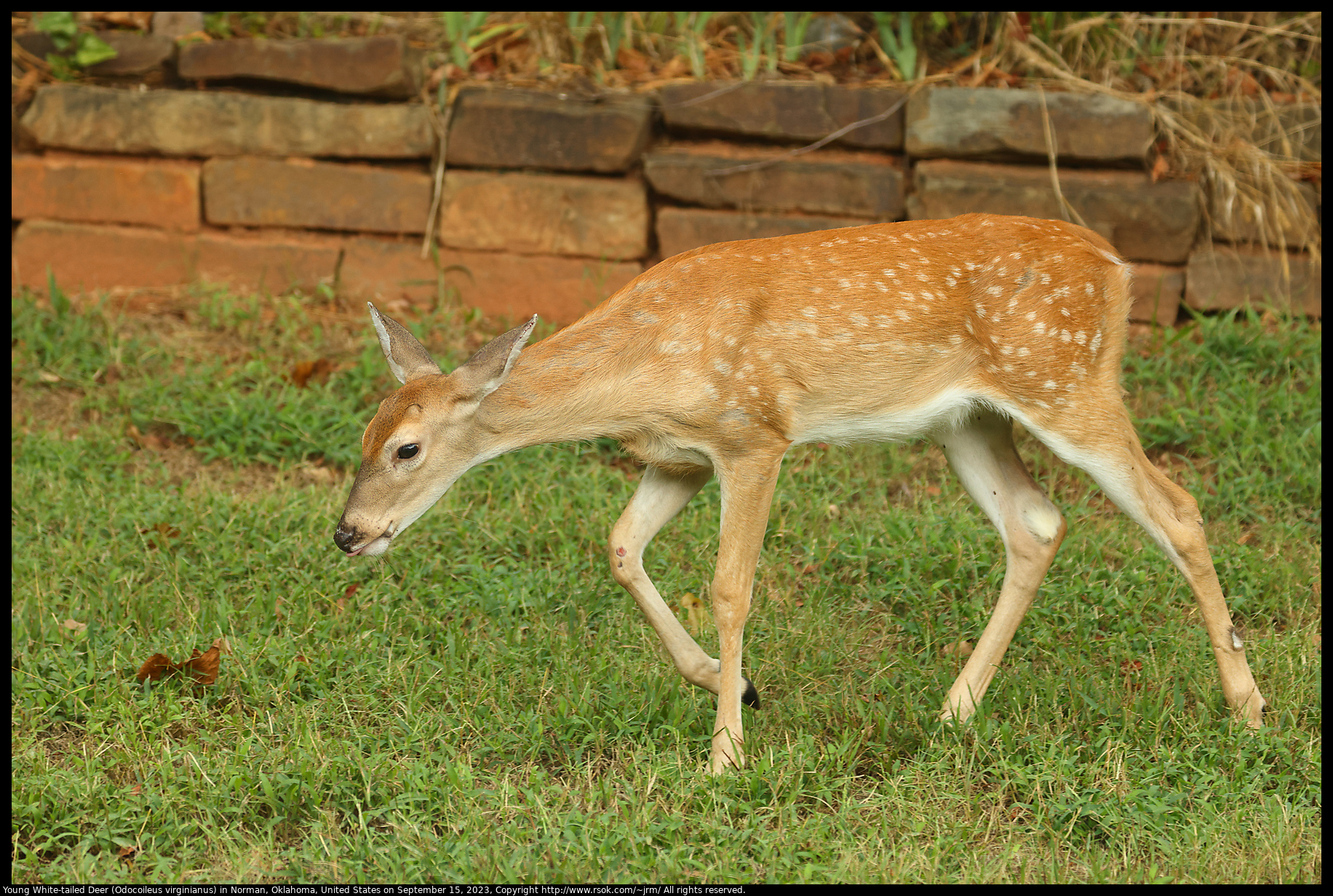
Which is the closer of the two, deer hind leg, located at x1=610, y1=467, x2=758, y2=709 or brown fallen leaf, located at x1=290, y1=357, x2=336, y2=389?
deer hind leg, located at x1=610, y1=467, x2=758, y2=709

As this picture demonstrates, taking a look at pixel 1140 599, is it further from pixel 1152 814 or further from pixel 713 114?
pixel 713 114

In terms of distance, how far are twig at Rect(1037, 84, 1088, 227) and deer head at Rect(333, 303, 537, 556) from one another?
4.07m

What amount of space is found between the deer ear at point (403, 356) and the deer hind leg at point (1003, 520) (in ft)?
5.76

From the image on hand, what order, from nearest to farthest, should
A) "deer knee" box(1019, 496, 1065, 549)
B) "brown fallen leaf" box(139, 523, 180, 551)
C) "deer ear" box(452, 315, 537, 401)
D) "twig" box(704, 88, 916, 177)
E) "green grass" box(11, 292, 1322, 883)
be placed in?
"green grass" box(11, 292, 1322, 883) → "deer ear" box(452, 315, 537, 401) → "deer knee" box(1019, 496, 1065, 549) → "brown fallen leaf" box(139, 523, 180, 551) → "twig" box(704, 88, 916, 177)

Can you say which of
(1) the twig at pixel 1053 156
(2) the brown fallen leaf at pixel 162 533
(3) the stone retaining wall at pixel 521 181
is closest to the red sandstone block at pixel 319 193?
(3) the stone retaining wall at pixel 521 181

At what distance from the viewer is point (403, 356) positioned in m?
4.02

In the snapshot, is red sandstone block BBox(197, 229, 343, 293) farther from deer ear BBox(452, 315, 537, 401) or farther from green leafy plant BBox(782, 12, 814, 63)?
deer ear BBox(452, 315, 537, 401)

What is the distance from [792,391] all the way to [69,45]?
567cm

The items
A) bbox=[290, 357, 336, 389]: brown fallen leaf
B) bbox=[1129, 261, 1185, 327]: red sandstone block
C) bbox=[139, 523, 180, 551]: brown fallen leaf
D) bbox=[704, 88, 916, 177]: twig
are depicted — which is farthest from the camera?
bbox=[704, 88, 916, 177]: twig

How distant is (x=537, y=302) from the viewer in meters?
7.45

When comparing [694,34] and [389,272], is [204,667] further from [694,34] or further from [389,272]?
[694,34]

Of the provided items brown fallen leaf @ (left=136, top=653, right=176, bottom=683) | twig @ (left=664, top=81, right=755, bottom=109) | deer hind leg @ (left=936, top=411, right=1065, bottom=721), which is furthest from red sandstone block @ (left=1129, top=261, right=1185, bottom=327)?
brown fallen leaf @ (left=136, top=653, right=176, bottom=683)

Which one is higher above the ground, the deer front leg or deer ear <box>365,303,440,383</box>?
deer ear <box>365,303,440,383</box>

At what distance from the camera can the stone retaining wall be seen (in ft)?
22.9
